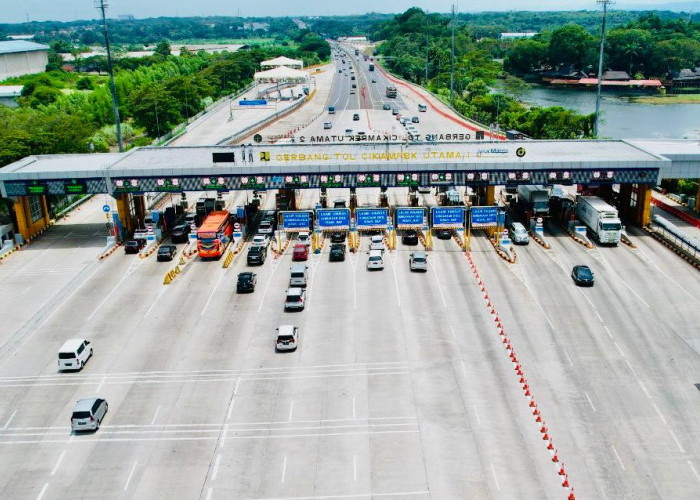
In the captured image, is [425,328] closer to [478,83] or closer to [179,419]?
[179,419]

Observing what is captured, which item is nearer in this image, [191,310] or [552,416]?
[552,416]

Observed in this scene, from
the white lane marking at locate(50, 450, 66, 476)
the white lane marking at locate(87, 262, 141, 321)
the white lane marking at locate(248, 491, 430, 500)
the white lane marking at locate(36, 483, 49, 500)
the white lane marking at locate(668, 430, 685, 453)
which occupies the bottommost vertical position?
the white lane marking at locate(87, 262, 141, 321)

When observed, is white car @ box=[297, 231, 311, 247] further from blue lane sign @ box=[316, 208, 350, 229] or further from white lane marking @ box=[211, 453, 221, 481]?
white lane marking @ box=[211, 453, 221, 481]

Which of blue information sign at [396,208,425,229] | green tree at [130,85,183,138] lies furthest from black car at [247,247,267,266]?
green tree at [130,85,183,138]

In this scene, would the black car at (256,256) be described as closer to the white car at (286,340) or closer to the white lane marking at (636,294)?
the white car at (286,340)

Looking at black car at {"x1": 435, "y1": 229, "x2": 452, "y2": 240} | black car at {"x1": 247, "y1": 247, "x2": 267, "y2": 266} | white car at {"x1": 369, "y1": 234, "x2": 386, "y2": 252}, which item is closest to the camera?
black car at {"x1": 247, "y1": 247, "x2": 267, "y2": 266}

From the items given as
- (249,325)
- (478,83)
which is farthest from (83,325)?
(478,83)

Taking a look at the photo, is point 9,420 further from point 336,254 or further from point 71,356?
point 336,254
